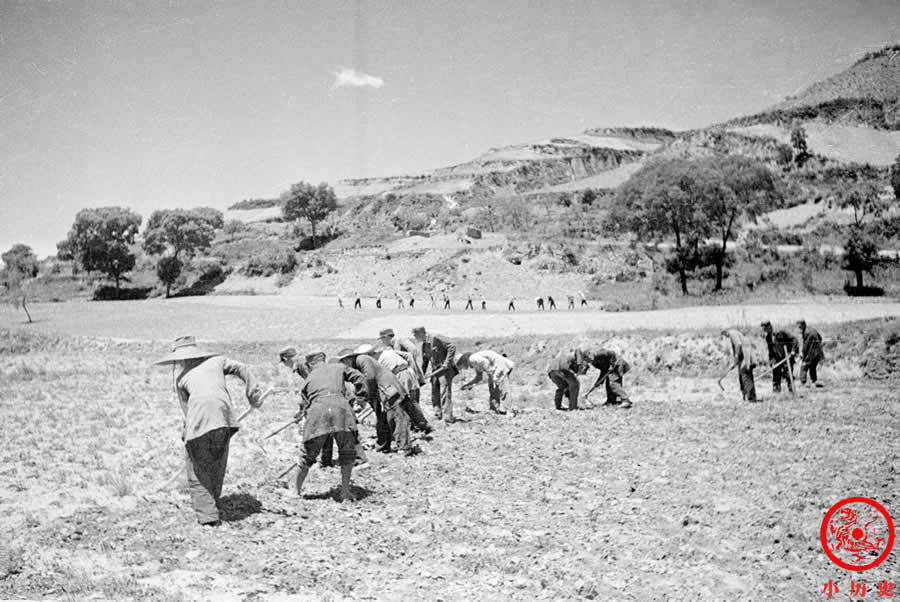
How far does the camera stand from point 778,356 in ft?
47.6

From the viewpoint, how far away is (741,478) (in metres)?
8.23

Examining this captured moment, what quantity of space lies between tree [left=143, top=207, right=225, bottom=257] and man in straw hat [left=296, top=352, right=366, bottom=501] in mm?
70796

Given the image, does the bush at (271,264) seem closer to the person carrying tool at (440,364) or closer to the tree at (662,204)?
the tree at (662,204)

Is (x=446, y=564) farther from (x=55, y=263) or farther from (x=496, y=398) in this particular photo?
(x=55, y=263)

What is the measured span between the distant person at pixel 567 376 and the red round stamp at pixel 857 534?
6928 mm

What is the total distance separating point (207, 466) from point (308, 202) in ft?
243

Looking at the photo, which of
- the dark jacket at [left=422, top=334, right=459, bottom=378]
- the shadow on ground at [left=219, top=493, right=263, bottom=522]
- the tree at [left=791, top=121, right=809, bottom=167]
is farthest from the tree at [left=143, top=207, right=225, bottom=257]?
the tree at [left=791, top=121, right=809, bottom=167]

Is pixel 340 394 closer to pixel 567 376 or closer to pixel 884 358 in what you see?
pixel 567 376

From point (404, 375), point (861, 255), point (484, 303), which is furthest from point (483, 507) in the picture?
point (861, 255)

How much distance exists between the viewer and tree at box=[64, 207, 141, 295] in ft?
235

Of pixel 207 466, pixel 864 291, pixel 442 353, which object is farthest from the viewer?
pixel 864 291

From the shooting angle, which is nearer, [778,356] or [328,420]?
[328,420]

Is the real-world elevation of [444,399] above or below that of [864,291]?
below

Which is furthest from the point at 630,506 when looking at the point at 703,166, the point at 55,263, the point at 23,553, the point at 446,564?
the point at 55,263
